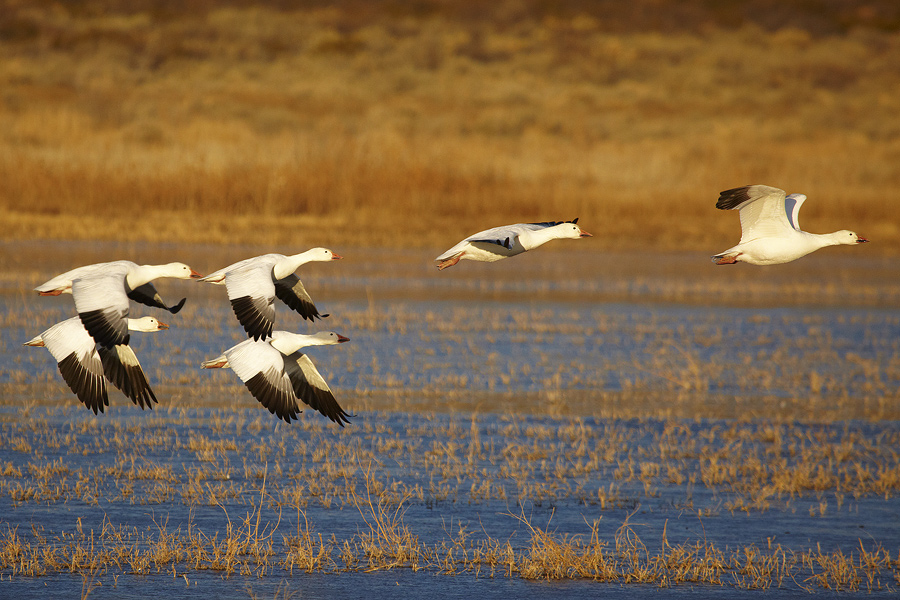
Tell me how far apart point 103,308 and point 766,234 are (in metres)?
4.52

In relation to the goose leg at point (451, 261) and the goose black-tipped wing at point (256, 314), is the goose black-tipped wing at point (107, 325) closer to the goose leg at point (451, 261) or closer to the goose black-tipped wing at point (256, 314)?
the goose black-tipped wing at point (256, 314)

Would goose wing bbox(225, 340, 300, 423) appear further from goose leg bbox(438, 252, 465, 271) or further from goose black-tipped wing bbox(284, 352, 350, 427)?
goose leg bbox(438, 252, 465, 271)

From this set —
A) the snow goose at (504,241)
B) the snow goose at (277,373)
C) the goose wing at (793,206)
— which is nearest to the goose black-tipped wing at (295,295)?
the snow goose at (277,373)

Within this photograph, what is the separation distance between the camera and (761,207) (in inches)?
370

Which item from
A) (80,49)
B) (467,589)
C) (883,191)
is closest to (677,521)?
(467,589)

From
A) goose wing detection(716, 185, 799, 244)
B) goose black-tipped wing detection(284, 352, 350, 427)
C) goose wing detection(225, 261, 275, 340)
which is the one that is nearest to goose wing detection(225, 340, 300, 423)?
goose black-tipped wing detection(284, 352, 350, 427)

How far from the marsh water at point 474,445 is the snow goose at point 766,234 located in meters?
2.97

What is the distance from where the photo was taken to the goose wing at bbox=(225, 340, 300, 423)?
344 inches

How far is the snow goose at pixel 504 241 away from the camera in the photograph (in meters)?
8.22

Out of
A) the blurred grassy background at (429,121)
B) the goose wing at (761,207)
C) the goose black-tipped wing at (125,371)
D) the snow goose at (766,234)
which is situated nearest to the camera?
the goose black-tipped wing at (125,371)

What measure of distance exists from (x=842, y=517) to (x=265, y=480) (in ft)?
18.6

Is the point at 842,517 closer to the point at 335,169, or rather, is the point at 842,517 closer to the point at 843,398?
the point at 843,398

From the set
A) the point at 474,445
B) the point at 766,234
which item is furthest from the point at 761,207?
the point at 474,445

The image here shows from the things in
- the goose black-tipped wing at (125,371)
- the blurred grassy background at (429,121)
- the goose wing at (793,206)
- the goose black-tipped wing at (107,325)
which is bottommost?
the goose black-tipped wing at (125,371)
